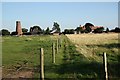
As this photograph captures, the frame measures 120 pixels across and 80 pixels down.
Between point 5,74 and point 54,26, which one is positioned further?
point 54,26

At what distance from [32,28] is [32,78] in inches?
6633

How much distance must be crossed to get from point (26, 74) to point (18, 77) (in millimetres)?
752

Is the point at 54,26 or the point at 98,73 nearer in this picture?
the point at 98,73

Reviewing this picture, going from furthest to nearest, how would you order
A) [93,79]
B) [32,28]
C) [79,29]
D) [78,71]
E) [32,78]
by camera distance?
1. [32,28]
2. [79,29]
3. [78,71]
4. [32,78]
5. [93,79]

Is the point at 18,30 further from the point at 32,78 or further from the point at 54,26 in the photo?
the point at 32,78

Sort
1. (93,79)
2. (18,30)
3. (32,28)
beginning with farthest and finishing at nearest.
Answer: (32,28)
(18,30)
(93,79)

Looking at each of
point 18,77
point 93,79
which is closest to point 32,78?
point 18,77

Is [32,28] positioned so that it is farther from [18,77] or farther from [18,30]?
[18,77]

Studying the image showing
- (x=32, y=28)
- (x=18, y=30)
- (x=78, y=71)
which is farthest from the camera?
(x=32, y=28)

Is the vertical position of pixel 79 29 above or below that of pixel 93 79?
above

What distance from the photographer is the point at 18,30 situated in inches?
5463

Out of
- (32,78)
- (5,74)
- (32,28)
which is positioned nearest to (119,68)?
(32,78)

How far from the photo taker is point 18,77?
12602 millimetres

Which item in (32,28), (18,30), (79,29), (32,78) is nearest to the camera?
(32,78)
